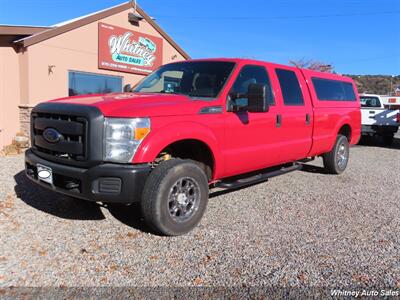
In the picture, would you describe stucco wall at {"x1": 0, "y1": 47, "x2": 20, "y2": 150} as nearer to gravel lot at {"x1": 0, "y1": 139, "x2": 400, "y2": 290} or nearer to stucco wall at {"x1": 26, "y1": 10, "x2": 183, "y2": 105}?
stucco wall at {"x1": 26, "y1": 10, "x2": 183, "y2": 105}

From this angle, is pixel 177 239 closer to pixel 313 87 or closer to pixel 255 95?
pixel 255 95

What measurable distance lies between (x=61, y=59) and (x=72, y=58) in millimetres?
360

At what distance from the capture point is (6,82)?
10.1 m

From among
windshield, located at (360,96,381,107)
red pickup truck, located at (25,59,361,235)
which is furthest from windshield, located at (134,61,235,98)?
windshield, located at (360,96,381,107)

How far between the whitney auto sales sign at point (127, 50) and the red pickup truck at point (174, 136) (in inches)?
272

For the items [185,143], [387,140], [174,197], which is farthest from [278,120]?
[387,140]

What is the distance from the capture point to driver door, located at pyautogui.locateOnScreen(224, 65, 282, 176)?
4719 mm

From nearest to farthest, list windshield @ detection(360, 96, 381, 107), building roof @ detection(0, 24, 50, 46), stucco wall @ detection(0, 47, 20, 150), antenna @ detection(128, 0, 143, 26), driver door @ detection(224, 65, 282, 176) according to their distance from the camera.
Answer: driver door @ detection(224, 65, 282, 176), building roof @ detection(0, 24, 50, 46), stucco wall @ detection(0, 47, 20, 150), antenna @ detection(128, 0, 143, 26), windshield @ detection(360, 96, 381, 107)

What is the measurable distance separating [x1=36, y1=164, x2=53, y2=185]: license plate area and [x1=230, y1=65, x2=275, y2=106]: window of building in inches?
91.2

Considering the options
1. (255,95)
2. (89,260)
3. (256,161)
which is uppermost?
(255,95)

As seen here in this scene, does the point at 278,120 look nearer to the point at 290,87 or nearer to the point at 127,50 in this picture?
the point at 290,87

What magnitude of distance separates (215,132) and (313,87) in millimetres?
2901

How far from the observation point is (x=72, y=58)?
11.0 m

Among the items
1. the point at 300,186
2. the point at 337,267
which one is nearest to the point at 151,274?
the point at 337,267
